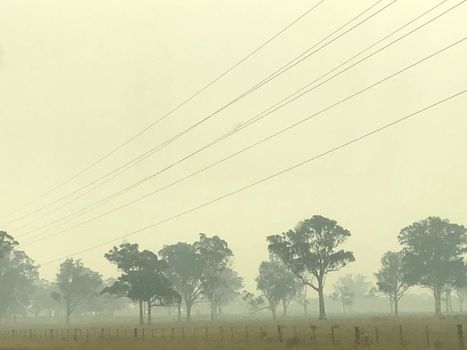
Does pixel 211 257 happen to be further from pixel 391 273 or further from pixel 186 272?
pixel 391 273

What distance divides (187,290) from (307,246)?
4231 centimetres

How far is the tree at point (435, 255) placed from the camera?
399 ft

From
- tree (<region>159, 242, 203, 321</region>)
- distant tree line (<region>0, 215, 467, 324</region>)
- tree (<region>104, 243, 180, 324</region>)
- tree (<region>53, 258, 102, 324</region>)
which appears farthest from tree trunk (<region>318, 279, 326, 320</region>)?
tree (<region>53, 258, 102, 324</region>)

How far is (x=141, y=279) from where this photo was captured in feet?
333

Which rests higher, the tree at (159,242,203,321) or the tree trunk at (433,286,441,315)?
the tree at (159,242,203,321)

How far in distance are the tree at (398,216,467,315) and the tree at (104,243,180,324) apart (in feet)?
176

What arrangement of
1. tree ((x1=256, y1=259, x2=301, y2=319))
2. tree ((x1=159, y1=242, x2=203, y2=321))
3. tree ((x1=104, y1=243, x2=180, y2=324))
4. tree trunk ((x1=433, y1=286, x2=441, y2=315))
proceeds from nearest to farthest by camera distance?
tree ((x1=104, y1=243, x2=180, y2=324)) → tree trunk ((x1=433, y1=286, x2=441, y2=315)) → tree ((x1=159, y1=242, x2=203, y2=321)) → tree ((x1=256, y1=259, x2=301, y2=319))

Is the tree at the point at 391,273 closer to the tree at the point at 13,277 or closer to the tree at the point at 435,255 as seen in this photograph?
the tree at the point at 435,255

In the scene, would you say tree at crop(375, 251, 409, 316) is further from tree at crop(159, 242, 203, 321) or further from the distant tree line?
tree at crop(159, 242, 203, 321)

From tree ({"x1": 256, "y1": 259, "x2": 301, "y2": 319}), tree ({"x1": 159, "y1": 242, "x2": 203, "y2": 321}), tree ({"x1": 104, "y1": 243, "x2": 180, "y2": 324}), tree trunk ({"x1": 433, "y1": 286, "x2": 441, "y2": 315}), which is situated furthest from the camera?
tree ({"x1": 256, "y1": 259, "x2": 301, "y2": 319})

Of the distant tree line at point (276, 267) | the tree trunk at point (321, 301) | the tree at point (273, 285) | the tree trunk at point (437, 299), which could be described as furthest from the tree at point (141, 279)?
the tree trunk at point (437, 299)

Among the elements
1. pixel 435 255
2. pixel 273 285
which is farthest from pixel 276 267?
pixel 435 255

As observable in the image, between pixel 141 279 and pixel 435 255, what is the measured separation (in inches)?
2571

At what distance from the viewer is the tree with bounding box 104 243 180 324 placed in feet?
331
